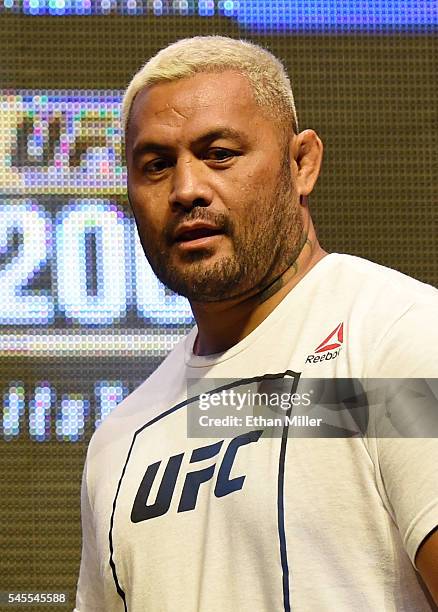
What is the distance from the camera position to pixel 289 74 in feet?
6.61

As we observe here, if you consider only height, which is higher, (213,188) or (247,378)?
(213,188)

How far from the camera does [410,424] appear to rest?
1.03 m

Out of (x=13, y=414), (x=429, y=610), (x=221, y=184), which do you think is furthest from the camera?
(x=13, y=414)

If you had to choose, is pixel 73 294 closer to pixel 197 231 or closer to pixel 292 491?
pixel 197 231

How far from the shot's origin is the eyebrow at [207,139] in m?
1.26

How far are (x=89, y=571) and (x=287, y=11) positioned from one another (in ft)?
3.34

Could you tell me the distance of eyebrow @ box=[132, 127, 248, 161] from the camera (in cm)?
126

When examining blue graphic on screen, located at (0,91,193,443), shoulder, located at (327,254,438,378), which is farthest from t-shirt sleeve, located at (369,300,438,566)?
blue graphic on screen, located at (0,91,193,443)

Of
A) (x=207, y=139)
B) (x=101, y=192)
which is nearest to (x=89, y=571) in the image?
(x=207, y=139)

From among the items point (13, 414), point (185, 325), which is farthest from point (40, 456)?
point (185, 325)

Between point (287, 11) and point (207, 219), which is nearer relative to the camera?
point (207, 219)

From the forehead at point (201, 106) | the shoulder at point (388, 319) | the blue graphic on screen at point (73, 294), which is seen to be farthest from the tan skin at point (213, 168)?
the blue graphic on screen at point (73, 294)

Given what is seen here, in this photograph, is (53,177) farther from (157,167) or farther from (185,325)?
(157,167)

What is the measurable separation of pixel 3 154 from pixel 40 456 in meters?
0.51
